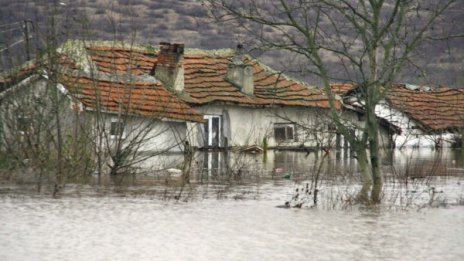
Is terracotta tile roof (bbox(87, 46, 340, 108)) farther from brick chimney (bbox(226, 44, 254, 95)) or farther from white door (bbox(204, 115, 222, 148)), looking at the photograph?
white door (bbox(204, 115, 222, 148))

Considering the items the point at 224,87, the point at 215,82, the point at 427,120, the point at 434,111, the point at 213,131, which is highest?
the point at 215,82

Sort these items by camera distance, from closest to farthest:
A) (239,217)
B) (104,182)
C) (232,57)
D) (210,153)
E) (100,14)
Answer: (239,217) < (104,182) < (210,153) < (232,57) < (100,14)

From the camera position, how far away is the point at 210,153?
37156mm

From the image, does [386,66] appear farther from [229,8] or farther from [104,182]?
[104,182]

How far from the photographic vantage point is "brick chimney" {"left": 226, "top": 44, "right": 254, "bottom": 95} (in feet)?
142

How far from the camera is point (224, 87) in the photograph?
4284 centimetres

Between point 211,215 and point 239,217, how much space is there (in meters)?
0.46

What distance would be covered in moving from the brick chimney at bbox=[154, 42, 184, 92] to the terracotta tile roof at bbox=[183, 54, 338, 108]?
108 centimetres

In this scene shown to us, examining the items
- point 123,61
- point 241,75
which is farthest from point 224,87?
point 123,61

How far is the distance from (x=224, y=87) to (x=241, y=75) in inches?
47.6

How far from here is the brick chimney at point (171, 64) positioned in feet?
130

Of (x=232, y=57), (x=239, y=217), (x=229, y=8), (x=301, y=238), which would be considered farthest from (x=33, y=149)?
(x=232, y=57)

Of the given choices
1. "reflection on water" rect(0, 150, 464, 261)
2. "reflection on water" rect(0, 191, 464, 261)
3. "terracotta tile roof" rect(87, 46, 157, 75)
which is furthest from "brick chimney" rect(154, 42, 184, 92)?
"reflection on water" rect(0, 191, 464, 261)

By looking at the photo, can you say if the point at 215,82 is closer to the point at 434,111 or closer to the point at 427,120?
the point at 427,120
